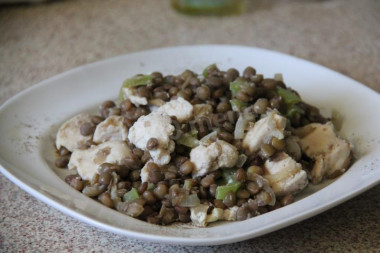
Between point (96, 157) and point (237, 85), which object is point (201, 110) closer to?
point (237, 85)

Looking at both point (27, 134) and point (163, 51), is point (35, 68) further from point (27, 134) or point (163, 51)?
point (27, 134)

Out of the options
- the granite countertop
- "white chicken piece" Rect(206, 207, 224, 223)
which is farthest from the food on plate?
the granite countertop

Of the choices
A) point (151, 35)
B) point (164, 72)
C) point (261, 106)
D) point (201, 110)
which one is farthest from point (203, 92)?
point (151, 35)

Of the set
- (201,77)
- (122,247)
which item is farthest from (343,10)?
(122,247)

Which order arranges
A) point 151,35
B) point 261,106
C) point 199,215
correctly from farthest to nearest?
1. point 151,35
2. point 261,106
3. point 199,215

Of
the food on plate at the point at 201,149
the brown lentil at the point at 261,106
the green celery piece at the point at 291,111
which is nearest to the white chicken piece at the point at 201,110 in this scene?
the food on plate at the point at 201,149

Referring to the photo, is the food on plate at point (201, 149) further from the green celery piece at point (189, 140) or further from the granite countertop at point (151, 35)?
the granite countertop at point (151, 35)
